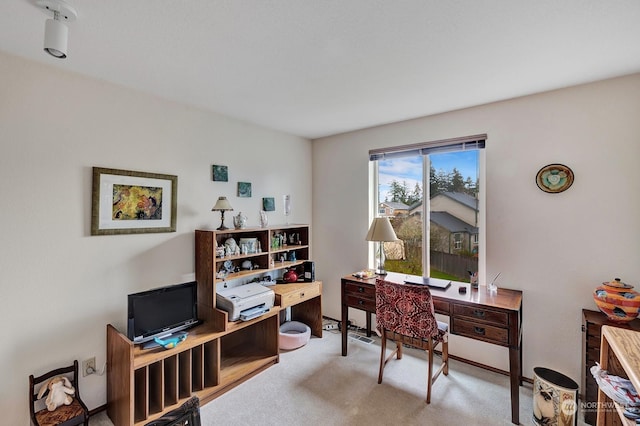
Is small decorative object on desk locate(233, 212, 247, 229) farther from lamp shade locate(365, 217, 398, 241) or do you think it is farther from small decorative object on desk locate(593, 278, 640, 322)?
small decorative object on desk locate(593, 278, 640, 322)

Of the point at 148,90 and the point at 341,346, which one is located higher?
the point at 148,90

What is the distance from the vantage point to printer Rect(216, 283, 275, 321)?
2449 mm


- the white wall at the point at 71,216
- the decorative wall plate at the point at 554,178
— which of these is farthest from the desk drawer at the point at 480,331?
the white wall at the point at 71,216

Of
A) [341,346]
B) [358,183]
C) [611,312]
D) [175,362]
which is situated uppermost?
[358,183]

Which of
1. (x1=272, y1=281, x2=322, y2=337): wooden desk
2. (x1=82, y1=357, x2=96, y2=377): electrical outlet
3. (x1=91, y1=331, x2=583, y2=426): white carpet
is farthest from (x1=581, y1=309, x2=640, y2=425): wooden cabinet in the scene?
(x1=82, y1=357, x2=96, y2=377): electrical outlet

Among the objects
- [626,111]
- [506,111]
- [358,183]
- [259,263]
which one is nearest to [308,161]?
[358,183]

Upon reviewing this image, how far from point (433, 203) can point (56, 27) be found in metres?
3.14

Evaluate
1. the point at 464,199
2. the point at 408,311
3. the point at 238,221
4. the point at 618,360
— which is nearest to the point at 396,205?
the point at 464,199

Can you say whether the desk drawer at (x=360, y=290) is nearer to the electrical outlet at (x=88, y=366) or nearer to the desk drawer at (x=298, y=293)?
the desk drawer at (x=298, y=293)

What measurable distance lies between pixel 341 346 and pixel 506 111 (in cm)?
281

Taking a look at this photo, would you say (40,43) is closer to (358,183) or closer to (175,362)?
(175,362)

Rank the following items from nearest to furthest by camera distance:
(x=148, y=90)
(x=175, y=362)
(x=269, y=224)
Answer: (x=175, y=362), (x=148, y=90), (x=269, y=224)

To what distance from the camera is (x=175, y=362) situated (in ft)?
6.81

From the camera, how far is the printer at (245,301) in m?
2.45
